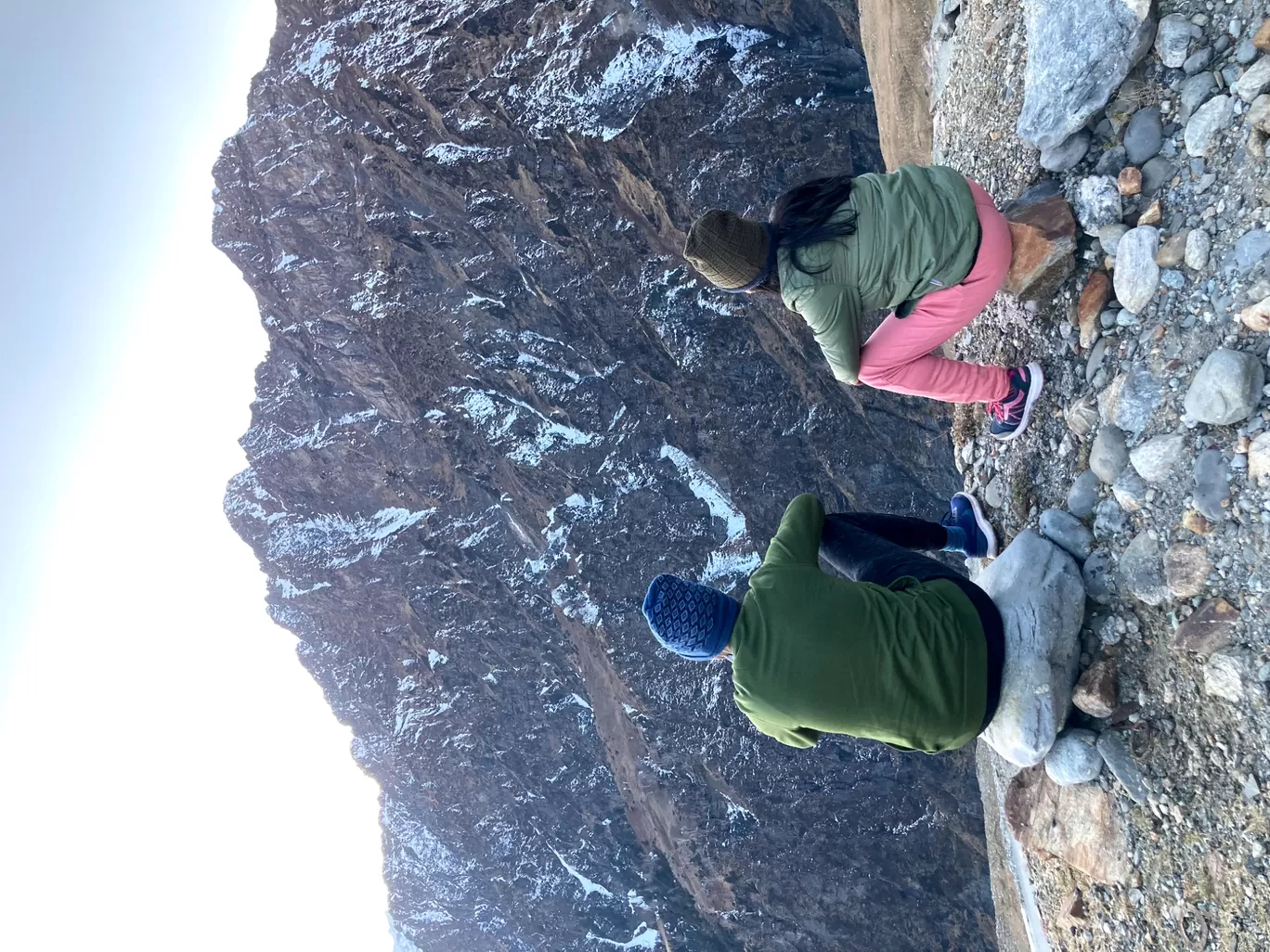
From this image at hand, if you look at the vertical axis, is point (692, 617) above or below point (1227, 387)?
above

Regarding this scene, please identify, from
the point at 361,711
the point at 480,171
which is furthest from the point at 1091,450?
the point at 361,711

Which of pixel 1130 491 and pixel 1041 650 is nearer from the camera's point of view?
pixel 1130 491

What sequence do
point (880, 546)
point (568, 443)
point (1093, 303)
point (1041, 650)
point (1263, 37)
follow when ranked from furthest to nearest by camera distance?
point (568, 443) < point (880, 546) < point (1093, 303) < point (1041, 650) < point (1263, 37)

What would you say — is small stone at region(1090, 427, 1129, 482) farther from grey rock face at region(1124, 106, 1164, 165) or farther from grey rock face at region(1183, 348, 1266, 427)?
grey rock face at region(1124, 106, 1164, 165)

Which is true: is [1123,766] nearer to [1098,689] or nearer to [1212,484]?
[1098,689]

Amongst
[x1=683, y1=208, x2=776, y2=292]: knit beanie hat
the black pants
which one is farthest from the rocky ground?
[x1=683, y1=208, x2=776, y2=292]: knit beanie hat

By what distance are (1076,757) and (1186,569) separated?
134cm

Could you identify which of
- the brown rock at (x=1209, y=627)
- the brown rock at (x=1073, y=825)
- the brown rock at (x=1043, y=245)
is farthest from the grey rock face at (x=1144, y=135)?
the brown rock at (x=1073, y=825)

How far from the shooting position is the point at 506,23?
92.6 ft

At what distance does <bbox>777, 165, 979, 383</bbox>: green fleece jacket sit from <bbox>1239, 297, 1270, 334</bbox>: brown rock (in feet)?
5.02

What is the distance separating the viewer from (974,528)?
18.3ft

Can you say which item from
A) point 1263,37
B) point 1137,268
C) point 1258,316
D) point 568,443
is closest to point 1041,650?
point 1258,316

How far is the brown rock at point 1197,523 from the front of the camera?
3197mm

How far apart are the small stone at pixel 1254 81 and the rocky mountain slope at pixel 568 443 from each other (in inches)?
967
